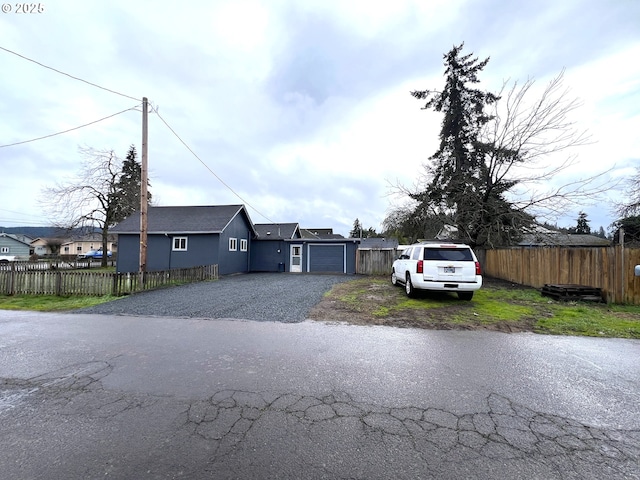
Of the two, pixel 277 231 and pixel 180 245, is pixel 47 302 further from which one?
pixel 277 231

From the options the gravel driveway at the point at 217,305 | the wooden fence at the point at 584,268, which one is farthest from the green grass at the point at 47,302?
the wooden fence at the point at 584,268

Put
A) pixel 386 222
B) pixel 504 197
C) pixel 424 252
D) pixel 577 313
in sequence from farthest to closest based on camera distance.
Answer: pixel 386 222, pixel 504 197, pixel 424 252, pixel 577 313

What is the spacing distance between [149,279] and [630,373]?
13.2 meters

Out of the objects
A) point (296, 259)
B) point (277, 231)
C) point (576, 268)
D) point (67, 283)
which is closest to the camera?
point (576, 268)

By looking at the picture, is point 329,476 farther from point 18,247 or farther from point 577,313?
point 18,247

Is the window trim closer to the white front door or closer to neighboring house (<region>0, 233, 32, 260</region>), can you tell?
the white front door

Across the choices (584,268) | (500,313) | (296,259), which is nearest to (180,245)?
(296,259)

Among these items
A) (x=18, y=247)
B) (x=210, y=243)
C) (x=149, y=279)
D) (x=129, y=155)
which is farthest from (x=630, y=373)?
(x=18, y=247)

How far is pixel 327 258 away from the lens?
21.7 m

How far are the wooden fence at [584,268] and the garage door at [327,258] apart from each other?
10.4 m

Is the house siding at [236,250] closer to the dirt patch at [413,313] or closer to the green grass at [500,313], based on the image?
the dirt patch at [413,313]

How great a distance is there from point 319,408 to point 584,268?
1122 centimetres

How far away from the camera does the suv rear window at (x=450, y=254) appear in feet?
28.1

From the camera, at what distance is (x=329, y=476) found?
200cm
